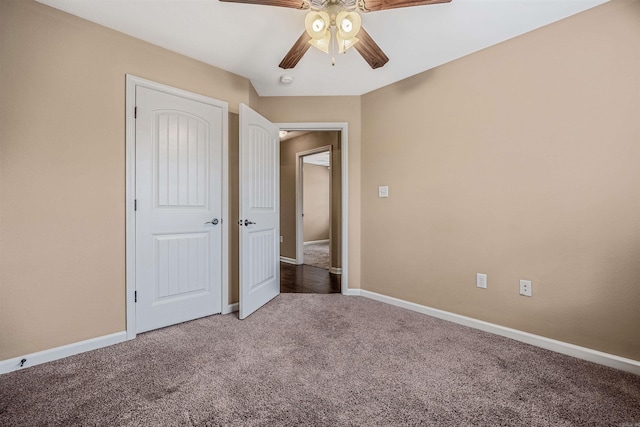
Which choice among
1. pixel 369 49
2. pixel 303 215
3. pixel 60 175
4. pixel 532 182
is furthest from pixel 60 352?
pixel 303 215

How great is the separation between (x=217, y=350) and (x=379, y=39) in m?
2.66

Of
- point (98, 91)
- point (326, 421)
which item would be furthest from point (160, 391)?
point (98, 91)

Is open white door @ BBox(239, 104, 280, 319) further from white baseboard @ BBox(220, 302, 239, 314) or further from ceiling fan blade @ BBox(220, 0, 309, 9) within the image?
ceiling fan blade @ BBox(220, 0, 309, 9)

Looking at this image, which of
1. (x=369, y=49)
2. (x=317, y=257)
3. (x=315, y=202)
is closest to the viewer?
(x=369, y=49)

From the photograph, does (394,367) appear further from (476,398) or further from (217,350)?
(217,350)

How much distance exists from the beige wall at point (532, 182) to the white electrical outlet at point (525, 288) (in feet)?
0.12

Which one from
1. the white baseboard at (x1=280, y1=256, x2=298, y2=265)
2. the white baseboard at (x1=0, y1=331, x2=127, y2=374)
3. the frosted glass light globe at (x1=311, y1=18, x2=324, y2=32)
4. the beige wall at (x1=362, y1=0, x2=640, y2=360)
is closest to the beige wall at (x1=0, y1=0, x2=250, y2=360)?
the white baseboard at (x1=0, y1=331, x2=127, y2=374)

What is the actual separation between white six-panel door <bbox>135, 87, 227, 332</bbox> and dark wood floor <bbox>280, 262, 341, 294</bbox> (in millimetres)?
1192

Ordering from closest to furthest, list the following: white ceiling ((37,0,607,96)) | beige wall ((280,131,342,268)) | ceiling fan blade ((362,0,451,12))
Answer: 1. ceiling fan blade ((362,0,451,12))
2. white ceiling ((37,0,607,96))
3. beige wall ((280,131,342,268))

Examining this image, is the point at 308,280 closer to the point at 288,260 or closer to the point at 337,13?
the point at 288,260

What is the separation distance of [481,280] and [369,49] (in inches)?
80.5

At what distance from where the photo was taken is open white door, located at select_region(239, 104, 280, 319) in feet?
8.61

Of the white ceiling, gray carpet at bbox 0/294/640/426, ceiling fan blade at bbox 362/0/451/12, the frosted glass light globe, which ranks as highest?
the white ceiling

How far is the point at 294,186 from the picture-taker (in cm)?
540
